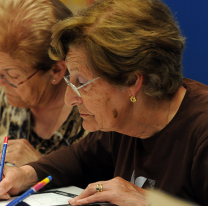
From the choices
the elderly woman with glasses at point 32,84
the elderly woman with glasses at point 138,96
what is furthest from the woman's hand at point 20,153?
the elderly woman with glasses at point 138,96

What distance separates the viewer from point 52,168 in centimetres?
179

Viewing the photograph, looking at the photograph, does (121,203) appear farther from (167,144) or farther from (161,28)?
(161,28)

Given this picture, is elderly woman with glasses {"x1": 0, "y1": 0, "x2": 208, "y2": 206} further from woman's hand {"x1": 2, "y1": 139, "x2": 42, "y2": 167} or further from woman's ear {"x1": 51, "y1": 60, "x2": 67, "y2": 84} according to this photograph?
woman's ear {"x1": 51, "y1": 60, "x2": 67, "y2": 84}

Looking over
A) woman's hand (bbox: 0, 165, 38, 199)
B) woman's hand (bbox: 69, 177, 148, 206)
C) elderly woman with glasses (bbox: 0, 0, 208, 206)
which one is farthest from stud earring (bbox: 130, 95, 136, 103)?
woman's hand (bbox: 0, 165, 38, 199)

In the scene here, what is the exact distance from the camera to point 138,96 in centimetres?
149

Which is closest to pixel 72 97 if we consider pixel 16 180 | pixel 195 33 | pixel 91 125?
pixel 91 125

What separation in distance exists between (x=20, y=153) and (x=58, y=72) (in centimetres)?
53

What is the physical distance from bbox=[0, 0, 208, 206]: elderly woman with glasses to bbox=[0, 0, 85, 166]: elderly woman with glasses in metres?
0.39

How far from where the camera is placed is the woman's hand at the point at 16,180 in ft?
4.94

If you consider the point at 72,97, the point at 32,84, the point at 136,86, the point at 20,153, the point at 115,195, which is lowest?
the point at 20,153

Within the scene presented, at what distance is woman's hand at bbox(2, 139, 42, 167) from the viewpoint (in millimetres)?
1922

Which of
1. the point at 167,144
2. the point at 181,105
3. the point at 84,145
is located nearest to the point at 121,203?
the point at 167,144

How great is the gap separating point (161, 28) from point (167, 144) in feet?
1.54

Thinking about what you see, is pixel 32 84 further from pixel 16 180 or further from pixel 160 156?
pixel 160 156
